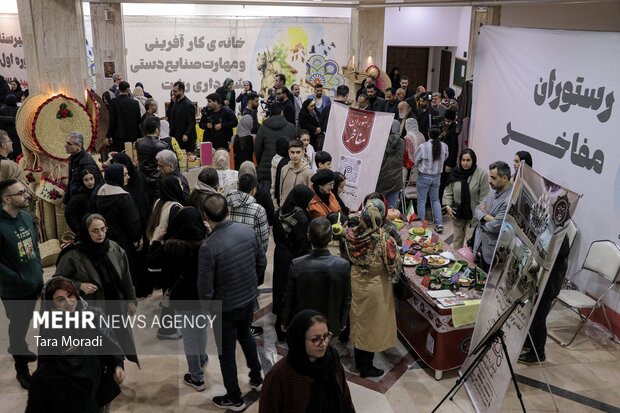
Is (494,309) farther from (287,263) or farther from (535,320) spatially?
(287,263)

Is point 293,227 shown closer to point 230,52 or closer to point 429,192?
point 429,192

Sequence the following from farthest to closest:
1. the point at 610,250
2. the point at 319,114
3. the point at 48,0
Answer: the point at 319,114 < the point at 48,0 < the point at 610,250

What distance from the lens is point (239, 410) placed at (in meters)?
3.92

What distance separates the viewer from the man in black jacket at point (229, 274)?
353cm

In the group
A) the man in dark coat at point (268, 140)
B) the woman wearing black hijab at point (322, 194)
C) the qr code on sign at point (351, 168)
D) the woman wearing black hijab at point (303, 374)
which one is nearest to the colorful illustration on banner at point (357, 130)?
the qr code on sign at point (351, 168)

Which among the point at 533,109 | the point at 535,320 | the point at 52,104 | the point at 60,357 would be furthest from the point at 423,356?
the point at 52,104

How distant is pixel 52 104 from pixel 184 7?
303 inches

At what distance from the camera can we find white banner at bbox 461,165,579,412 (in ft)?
10.5

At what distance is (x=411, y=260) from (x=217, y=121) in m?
4.37

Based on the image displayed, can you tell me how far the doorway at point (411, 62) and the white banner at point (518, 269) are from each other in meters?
12.1

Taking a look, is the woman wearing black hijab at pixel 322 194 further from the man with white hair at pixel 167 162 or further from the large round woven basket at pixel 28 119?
the large round woven basket at pixel 28 119

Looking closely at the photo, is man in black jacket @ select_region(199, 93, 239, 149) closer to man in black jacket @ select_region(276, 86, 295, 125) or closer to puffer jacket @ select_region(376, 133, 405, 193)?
man in black jacket @ select_region(276, 86, 295, 125)

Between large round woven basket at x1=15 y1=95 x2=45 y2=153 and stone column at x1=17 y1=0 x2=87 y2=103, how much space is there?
0.48 feet

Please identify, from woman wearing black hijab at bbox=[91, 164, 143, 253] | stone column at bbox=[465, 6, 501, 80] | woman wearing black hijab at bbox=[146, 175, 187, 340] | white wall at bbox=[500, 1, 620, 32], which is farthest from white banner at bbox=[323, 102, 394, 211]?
stone column at bbox=[465, 6, 501, 80]
